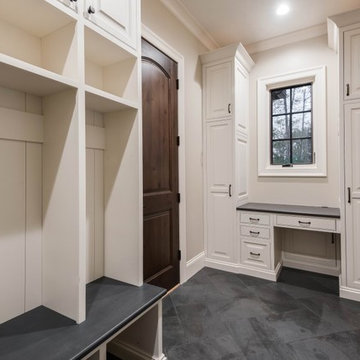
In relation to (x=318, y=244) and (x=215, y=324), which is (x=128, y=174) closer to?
(x=215, y=324)

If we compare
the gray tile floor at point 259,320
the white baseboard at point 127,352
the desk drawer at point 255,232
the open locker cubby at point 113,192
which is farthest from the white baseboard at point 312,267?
the open locker cubby at point 113,192

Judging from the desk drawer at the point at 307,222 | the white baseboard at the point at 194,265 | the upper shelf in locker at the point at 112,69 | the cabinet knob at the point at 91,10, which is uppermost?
the cabinet knob at the point at 91,10

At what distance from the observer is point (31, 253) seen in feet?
4.25

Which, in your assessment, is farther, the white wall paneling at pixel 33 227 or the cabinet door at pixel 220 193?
the cabinet door at pixel 220 193

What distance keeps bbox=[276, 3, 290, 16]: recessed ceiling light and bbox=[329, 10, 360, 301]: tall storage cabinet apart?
0.51 metres

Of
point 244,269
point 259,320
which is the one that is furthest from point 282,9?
point 259,320

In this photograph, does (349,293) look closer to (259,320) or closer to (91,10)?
(259,320)

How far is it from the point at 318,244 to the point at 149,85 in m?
2.69

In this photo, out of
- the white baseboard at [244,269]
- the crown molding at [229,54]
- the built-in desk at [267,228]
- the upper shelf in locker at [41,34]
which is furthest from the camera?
the crown molding at [229,54]

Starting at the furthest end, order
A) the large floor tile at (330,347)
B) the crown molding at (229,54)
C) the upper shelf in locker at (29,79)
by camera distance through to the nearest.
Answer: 1. the crown molding at (229,54)
2. the large floor tile at (330,347)
3. the upper shelf in locker at (29,79)

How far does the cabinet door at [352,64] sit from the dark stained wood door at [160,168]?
1630 millimetres

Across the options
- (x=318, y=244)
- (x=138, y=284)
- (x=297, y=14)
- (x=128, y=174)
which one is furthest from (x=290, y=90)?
(x=138, y=284)

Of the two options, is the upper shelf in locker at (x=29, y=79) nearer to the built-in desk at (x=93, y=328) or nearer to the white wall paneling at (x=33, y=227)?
the white wall paneling at (x=33, y=227)

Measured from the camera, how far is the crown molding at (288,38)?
9.73ft
